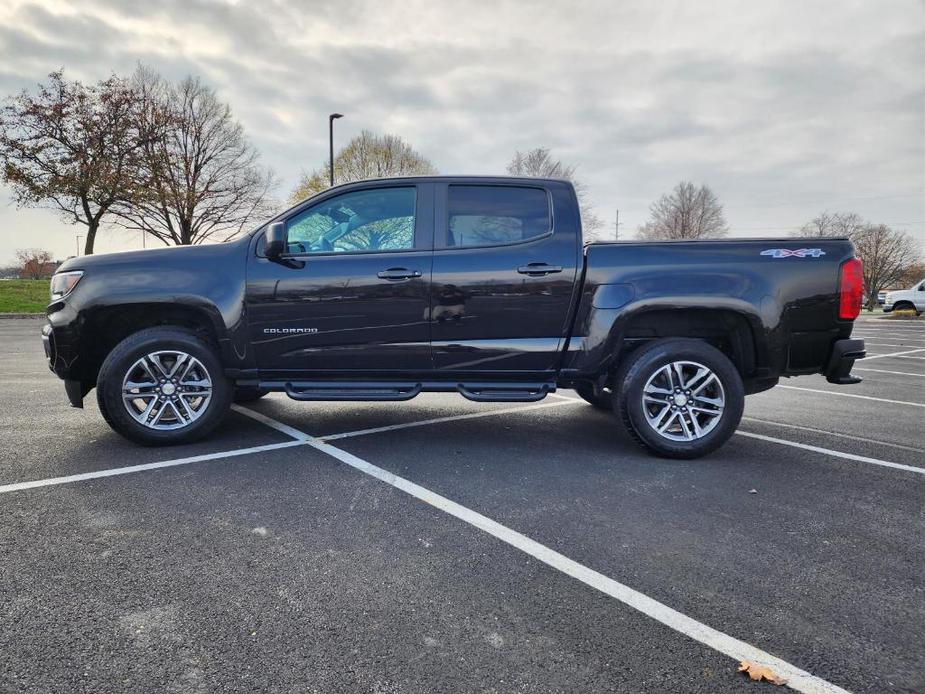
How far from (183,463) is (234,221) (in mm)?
29458

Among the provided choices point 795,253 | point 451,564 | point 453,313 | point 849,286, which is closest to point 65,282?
point 453,313

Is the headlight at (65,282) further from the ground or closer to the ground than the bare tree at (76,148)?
closer to the ground

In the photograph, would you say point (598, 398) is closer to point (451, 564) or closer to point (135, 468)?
point (451, 564)

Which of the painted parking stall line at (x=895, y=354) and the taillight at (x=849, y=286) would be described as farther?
the painted parking stall line at (x=895, y=354)

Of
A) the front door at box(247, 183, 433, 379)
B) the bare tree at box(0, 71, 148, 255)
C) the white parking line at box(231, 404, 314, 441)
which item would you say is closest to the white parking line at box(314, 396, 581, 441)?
the white parking line at box(231, 404, 314, 441)

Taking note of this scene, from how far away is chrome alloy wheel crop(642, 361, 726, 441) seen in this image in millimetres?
4074

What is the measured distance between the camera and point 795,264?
13.1ft

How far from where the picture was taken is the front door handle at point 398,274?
4.18m

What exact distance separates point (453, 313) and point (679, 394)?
1728 mm

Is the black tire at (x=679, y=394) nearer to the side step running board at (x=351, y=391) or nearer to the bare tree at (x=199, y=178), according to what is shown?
the side step running board at (x=351, y=391)

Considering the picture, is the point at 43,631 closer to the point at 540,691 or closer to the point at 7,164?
the point at 540,691

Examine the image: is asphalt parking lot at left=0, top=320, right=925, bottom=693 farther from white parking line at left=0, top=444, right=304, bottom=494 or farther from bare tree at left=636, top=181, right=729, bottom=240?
bare tree at left=636, top=181, right=729, bottom=240

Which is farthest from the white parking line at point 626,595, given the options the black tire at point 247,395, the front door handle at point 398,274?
the black tire at point 247,395

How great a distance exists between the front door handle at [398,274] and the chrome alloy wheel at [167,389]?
4.95 ft
